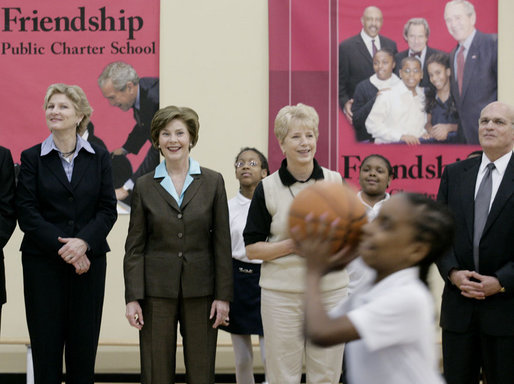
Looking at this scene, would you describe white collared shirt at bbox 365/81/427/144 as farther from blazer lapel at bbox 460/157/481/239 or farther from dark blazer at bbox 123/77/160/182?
blazer lapel at bbox 460/157/481/239

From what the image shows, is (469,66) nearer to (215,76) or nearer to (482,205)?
(215,76)

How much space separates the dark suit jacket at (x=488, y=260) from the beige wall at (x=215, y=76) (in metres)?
2.36

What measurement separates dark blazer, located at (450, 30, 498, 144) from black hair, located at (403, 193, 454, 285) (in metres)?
3.75

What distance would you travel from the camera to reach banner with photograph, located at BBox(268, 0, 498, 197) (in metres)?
5.46

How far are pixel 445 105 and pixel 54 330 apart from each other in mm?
3601

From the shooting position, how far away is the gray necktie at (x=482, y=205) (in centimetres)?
342

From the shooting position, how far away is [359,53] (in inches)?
216

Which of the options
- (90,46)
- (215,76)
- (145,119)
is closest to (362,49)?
(215,76)

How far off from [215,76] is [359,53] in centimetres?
120

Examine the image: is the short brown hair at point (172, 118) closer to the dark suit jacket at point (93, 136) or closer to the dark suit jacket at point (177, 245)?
the dark suit jacket at point (177, 245)

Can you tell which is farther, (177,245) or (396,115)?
(396,115)

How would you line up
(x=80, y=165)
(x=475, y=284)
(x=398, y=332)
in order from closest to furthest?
(x=398, y=332), (x=475, y=284), (x=80, y=165)

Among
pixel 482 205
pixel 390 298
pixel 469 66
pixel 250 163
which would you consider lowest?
pixel 390 298

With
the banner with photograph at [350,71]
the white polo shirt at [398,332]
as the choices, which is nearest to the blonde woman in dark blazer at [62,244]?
the white polo shirt at [398,332]
